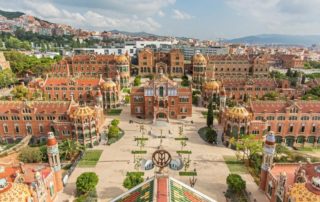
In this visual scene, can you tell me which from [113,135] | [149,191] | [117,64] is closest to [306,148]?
[113,135]

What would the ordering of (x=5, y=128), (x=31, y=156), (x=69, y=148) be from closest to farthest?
(x=31, y=156)
(x=69, y=148)
(x=5, y=128)

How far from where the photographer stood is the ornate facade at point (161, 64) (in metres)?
138

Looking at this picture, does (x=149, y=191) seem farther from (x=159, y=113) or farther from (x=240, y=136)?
(x=159, y=113)

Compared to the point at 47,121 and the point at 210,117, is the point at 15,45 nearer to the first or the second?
the point at 47,121

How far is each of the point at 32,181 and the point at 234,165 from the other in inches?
1537

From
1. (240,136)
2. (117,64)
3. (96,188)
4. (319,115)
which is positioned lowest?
(96,188)

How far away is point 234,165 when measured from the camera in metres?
53.8

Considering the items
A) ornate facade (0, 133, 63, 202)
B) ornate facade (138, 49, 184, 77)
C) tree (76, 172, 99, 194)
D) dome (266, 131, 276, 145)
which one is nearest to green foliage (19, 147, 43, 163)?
ornate facade (0, 133, 63, 202)

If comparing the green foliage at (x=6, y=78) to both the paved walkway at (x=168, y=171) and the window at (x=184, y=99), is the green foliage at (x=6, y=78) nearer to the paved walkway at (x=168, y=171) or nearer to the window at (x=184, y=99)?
the paved walkway at (x=168, y=171)

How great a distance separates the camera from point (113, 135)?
6475 cm

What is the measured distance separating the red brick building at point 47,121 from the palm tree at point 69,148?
13.1 feet

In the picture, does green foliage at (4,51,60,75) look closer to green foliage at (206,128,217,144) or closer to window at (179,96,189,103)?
window at (179,96,189,103)

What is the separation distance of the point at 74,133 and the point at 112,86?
98.2ft

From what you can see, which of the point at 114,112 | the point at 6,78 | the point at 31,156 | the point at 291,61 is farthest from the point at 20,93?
the point at 291,61
